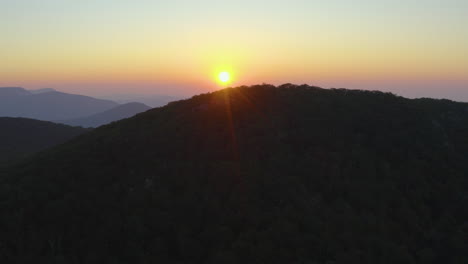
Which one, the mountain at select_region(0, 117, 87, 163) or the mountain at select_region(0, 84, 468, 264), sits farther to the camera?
the mountain at select_region(0, 117, 87, 163)

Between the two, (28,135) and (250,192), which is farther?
(28,135)

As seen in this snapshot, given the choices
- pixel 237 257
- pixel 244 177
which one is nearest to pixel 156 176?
pixel 244 177

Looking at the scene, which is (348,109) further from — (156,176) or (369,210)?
(156,176)

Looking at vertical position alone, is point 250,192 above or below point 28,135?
below

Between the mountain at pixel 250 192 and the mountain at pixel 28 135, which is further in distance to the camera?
the mountain at pixel 28 135
